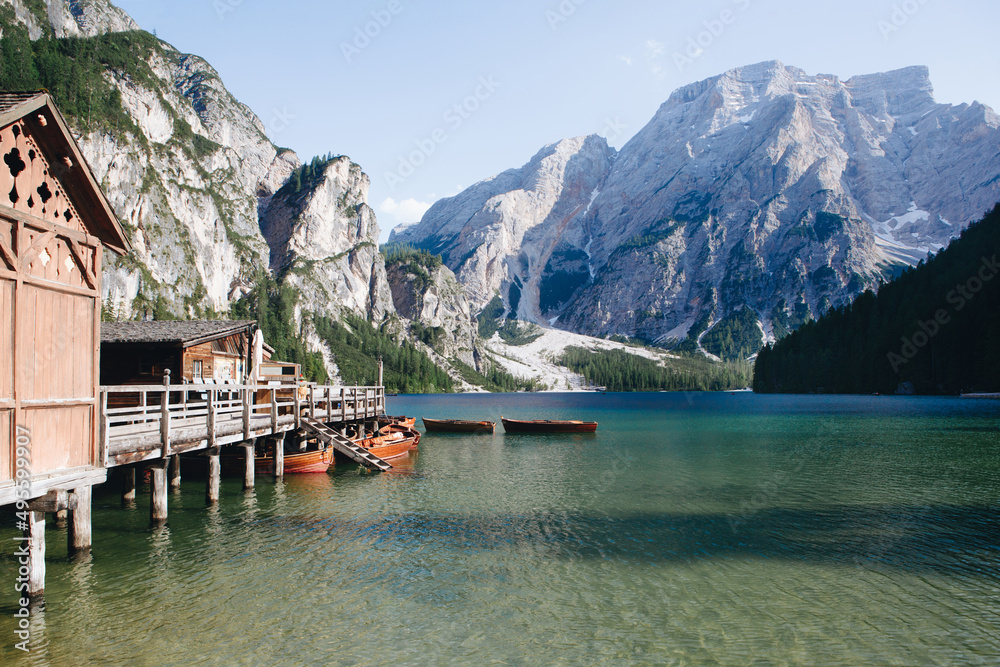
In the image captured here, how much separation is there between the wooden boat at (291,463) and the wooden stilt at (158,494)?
1152 centimetres

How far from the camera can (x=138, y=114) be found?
178625 mm

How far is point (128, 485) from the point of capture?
2600cm

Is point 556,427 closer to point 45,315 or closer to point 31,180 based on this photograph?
point 45,315

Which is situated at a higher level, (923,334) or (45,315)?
(923,334)

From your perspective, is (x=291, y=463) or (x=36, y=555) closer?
(x=36, y=555)

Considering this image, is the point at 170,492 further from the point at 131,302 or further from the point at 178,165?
the point at 178,165

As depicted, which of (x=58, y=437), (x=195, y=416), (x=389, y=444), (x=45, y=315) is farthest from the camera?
(x=389, y=444)

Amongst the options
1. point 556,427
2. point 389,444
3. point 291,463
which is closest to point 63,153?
point 291,463

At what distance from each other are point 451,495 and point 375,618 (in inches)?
613

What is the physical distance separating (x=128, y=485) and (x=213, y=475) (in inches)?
156

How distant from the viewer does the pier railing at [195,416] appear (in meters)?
18.2

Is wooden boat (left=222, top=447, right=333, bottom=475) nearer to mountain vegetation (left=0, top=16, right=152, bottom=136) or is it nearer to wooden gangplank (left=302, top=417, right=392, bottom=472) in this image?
wooden gangplank (left=302, top=417, right=392, bottom=472)

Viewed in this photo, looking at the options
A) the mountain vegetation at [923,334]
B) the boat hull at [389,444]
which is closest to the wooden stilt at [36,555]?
the boat hull at [389,444]

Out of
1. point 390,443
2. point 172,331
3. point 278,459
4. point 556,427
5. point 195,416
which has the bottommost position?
point 556,427
